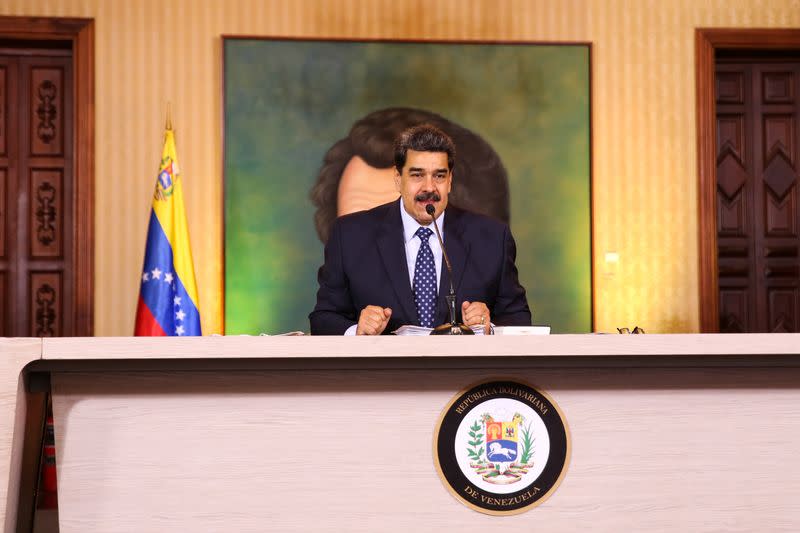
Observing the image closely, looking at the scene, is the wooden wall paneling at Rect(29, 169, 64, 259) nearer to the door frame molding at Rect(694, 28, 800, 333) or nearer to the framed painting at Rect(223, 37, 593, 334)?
the framed painting at Rect(223, 37, 593, 334)

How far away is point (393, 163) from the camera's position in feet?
15.2

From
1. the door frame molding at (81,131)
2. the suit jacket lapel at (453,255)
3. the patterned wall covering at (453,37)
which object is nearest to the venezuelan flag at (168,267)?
the patterned wall covering at (453,37)

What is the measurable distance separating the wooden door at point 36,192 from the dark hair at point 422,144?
92.2 inches

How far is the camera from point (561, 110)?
4789 millimetres

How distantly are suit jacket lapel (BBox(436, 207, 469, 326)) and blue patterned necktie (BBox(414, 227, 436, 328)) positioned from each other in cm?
3

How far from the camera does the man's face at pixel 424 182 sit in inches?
117

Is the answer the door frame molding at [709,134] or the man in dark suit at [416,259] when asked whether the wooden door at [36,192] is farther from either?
the door frame molding at [709,134]

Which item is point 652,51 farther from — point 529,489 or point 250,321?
point 529,489

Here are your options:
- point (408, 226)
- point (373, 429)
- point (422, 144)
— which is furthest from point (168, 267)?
point (373, 429)

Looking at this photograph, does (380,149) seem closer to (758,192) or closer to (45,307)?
(45,307)

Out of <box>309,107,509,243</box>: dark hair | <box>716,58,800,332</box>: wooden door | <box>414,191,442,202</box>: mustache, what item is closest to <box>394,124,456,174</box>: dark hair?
<box>414,191,442,202</box>: mustache

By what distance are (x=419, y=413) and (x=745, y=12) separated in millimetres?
3877

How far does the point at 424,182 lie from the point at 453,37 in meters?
2.01

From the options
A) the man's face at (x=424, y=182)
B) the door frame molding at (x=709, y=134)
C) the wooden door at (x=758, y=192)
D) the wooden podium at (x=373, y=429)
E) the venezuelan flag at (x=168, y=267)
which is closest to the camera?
the wooden podium at (x=373, y=429)
